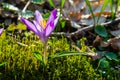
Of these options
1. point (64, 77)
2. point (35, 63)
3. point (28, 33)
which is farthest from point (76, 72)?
point (28, 33)

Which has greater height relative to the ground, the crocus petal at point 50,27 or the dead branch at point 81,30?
the crocus petal at point 50,27

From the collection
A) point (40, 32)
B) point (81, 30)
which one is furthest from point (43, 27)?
point (81, 30)

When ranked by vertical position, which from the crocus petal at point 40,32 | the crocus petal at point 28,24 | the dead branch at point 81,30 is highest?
the crocus petal at point 28,24

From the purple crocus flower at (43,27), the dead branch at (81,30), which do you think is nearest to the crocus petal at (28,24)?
the purple crocus flower at (43,27)

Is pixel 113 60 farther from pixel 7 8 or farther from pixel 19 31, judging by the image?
pixel 7 8

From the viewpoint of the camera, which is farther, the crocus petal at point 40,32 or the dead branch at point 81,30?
the dead branch at point 81,30

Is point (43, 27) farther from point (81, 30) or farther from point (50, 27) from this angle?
point (81, 30)

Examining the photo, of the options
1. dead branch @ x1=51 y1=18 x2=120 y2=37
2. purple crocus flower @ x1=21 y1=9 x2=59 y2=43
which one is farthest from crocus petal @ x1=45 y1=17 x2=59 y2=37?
dead branch @ x1=51 y1=18 x2=120 y2=37

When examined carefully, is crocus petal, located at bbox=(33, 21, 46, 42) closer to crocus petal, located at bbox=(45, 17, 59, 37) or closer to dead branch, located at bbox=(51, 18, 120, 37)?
crocus petal, located at bbox=(45, 17, 59, 37)

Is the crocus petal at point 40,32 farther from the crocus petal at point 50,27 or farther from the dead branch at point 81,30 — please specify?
the dead branch at point 81,30

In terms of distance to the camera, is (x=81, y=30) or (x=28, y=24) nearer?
(x=28, y=24)

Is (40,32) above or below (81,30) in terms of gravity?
above
